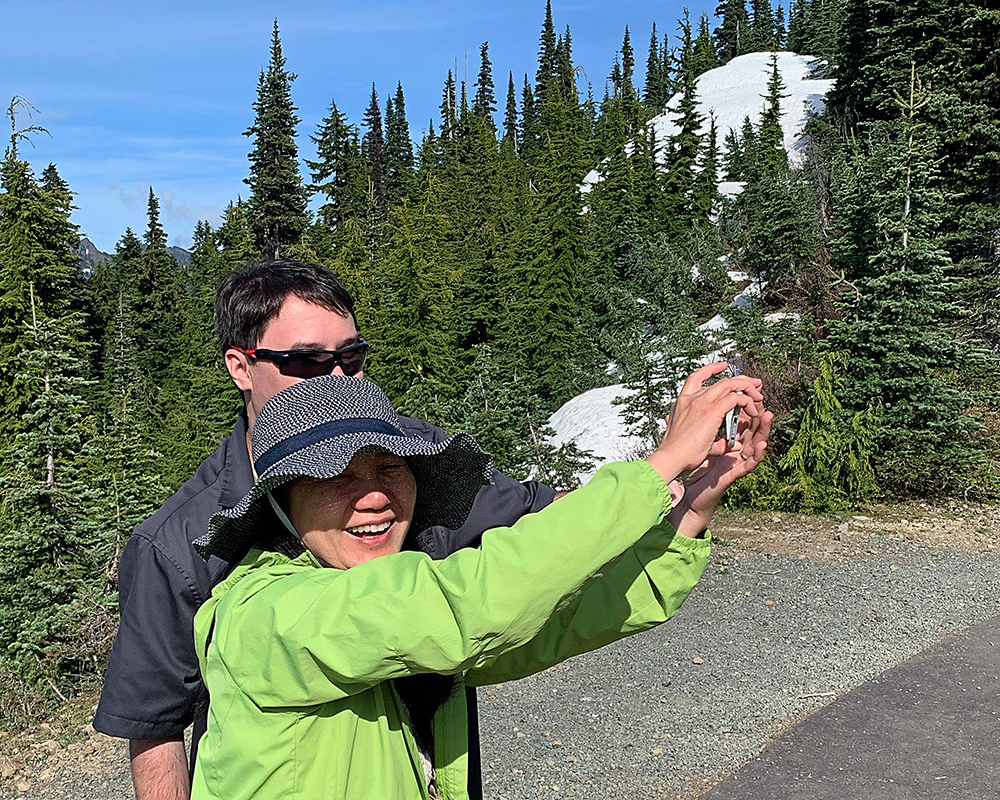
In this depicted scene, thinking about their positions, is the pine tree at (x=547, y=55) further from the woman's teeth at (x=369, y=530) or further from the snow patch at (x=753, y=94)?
the woman's teeth at (x=369, y=530)

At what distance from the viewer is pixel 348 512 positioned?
1.52m

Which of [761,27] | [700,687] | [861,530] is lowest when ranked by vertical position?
[700,687]

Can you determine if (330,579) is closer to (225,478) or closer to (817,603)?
(225,478)

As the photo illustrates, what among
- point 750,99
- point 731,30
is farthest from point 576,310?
point 731,30

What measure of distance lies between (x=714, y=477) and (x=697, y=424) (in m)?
0.35

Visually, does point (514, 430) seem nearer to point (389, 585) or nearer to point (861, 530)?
point (861, 530)

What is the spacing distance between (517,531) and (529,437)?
462 inches

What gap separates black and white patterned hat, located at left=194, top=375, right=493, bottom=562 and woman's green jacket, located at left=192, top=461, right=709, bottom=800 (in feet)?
0.33

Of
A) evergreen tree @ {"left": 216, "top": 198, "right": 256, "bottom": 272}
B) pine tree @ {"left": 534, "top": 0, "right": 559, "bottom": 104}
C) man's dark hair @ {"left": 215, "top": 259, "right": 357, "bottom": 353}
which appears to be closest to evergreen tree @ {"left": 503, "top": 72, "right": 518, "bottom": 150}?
pine tree @ {"left": 534, "top": 0, "right": 559, "bottom": 104}

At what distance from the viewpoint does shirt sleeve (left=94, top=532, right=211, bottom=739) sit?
6.35 feet

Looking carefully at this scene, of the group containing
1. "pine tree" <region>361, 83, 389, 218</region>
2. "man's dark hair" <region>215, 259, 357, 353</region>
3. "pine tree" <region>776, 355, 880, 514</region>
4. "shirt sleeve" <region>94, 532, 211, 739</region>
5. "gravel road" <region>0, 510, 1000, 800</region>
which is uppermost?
"pine tree" <region>361, 83, 389, 218</region>

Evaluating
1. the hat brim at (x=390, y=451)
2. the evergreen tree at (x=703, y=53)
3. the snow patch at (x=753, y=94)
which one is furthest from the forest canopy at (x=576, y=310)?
the evergreen tree at (x=703, y=53)

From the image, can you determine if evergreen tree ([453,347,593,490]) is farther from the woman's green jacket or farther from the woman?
the woman's green jacket

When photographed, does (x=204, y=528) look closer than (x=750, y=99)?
Yes
